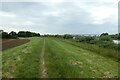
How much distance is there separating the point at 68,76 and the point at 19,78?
263cm

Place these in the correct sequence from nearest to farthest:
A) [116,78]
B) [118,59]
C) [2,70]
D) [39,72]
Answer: [116,78] < [39,72] < [2,70] < [118,59]

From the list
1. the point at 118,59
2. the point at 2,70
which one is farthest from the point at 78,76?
the point at 118,59

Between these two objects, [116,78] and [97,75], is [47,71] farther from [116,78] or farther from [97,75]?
[116,78]

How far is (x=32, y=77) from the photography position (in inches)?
486

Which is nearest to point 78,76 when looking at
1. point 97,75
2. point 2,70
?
point 97,75

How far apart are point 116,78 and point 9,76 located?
19.7 feet

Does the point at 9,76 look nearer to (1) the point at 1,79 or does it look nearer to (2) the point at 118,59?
(1) the point at 1,79

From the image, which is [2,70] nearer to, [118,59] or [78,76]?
[78,76]

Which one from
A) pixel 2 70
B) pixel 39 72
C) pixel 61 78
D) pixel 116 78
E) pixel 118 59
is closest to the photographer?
pixel 61 78

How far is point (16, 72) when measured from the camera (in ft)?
45.7

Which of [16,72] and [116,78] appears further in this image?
[16,72]

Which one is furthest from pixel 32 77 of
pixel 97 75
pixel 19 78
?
pixel 97 75

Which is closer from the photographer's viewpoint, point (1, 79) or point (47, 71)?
point (1, 79)

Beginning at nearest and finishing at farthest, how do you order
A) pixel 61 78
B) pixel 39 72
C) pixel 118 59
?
pixel 61 78, pixel 39 72, pixel 118 59
